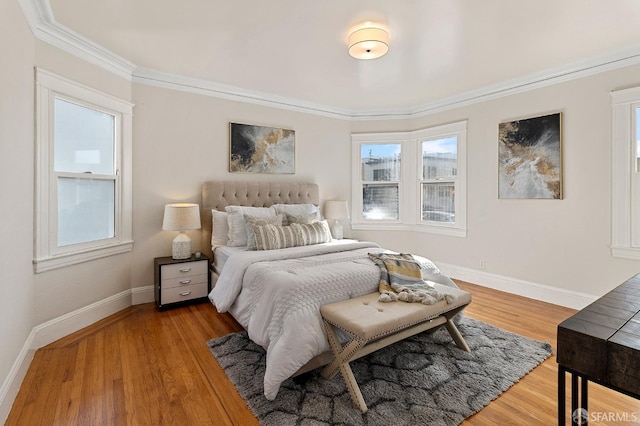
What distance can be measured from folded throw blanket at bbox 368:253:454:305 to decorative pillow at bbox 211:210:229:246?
1.76 m

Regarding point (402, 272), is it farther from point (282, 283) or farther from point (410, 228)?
point (410, 228)

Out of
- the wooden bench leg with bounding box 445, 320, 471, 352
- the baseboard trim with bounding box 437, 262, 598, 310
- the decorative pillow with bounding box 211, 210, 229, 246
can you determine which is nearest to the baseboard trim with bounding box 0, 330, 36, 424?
the decorative pillow with bounding box 211, 210, 229, 246

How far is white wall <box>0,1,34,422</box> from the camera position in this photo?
1.76 metres

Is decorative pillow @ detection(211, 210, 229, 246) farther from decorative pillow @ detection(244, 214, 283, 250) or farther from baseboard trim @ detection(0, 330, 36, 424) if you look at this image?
baseboard trim @ detection(0, 330, 36, 424)

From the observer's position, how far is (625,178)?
296cm

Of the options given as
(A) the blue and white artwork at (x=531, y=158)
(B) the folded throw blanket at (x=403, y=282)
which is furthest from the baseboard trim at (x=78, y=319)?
(A) the blue and white artwork at (x=531, y=158)

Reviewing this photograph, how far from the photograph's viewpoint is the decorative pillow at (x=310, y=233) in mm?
3316

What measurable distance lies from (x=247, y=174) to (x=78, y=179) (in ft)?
5.97

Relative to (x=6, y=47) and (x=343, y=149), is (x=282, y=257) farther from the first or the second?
(x=343, y=149)

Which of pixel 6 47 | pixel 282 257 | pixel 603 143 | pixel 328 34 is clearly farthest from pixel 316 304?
pixel 603 143

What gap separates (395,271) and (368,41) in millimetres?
1887

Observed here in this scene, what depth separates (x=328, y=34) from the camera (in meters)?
2.60

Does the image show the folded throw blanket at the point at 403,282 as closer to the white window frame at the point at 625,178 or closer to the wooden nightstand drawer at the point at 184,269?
the wooden nightstand drawer at the point at 184,269

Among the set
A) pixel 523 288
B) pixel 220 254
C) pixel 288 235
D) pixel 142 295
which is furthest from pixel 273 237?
pixel 523 288
